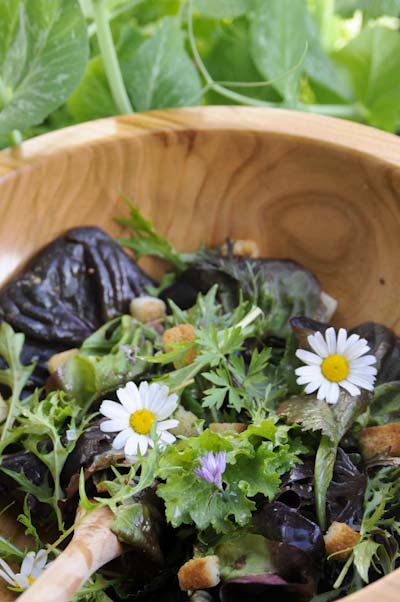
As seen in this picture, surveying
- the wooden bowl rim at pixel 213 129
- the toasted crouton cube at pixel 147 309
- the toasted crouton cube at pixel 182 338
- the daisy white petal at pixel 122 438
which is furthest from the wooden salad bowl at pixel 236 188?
the daisy white petal at pixel 122 438

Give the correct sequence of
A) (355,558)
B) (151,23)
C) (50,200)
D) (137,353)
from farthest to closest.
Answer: (151,23) → (50,200) → (137,353) → (355,558)

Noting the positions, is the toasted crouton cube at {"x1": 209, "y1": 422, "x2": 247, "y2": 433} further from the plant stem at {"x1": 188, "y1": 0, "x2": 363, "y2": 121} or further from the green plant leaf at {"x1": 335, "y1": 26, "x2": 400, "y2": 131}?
the green plant leaf at {"x1": 335, "y1": 26, "x2": 400, "y2": 131}

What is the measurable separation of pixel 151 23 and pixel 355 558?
1.05 m

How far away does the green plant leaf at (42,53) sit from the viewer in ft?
3.48

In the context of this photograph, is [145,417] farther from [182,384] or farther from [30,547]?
[30,547]

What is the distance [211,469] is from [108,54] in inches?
25.3

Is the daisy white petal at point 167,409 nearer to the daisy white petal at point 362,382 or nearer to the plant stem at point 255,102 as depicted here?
the daisy white petal at point 362,382

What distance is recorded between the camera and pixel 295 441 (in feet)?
2.67

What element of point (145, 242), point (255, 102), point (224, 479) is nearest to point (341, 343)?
point (224, 479)

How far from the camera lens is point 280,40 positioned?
1.21 m

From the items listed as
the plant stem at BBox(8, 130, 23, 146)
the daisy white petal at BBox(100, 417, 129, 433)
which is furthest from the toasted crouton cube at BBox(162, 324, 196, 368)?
the plant stem at BBox(8, 130, 23, 146)

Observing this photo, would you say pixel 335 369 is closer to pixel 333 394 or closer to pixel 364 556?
pixel 333 394

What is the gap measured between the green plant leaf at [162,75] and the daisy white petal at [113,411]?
0.52m

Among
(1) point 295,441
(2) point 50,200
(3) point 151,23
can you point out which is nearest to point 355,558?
(1) point 295,441
